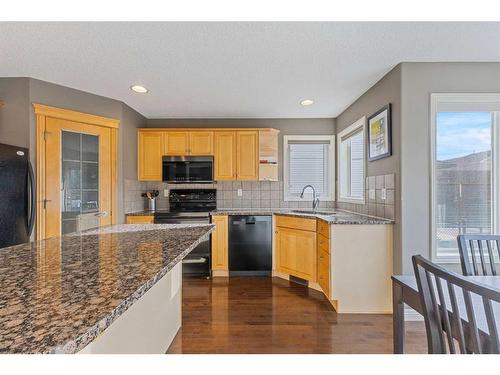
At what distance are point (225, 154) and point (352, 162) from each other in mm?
1746

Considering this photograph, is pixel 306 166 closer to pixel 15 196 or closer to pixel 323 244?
pixel 323 244

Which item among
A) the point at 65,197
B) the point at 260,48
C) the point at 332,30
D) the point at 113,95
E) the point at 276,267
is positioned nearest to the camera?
the point at 332,30

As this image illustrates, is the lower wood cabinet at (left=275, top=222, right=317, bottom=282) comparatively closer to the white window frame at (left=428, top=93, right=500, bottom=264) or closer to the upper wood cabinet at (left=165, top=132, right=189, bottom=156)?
the white window frame at (left=428, top=93, right=500, bottom=264)

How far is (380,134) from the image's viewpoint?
2.81 meters

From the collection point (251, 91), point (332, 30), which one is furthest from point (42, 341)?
point (251, 91)

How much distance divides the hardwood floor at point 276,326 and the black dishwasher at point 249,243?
1.69 feet

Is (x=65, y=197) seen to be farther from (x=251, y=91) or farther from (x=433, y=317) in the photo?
(x=433, y=317)

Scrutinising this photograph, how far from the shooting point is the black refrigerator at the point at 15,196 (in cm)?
233

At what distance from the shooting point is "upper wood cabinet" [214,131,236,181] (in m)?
4.07

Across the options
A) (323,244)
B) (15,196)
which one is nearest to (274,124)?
(323,244)

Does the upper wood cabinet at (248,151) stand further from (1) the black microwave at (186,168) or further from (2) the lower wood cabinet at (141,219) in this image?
(2) the lower wood cabinet at (141,219)

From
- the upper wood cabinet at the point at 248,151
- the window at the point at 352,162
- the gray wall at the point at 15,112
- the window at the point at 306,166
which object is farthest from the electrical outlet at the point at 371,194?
the gray wall at the point at 15,112

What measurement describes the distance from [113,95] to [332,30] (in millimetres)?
2530
